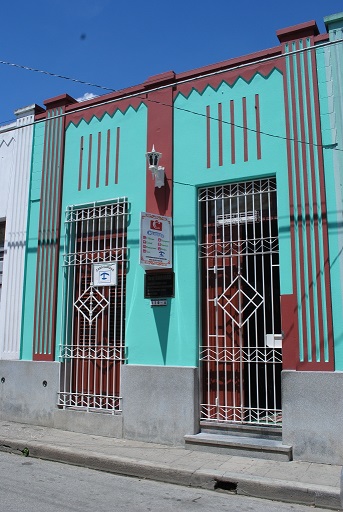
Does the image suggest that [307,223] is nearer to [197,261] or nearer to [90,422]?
[197,261]

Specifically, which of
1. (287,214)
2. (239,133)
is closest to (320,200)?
(287,214)

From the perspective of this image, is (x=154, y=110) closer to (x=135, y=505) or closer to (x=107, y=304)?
(x=107, y=304)

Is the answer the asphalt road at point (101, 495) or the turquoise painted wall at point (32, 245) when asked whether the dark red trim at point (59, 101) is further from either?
the asphalt road at point (101, 495)

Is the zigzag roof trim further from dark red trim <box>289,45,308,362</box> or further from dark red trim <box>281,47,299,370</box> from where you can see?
dark red trim <box>281,47,299,370</box>

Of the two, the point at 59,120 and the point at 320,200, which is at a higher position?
the point at 59,120

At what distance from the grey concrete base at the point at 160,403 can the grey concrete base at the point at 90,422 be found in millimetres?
168

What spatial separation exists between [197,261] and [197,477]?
10.5 feet

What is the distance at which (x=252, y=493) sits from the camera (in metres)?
5.71

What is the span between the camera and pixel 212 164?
8.00m

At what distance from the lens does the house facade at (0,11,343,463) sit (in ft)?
22.9

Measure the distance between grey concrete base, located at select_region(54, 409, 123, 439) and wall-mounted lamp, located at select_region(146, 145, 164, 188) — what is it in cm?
383

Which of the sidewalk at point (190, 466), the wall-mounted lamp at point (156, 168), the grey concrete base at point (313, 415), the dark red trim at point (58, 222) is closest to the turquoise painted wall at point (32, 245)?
the dark red trim at point (58, 222)

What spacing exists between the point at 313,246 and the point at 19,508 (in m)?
4.85

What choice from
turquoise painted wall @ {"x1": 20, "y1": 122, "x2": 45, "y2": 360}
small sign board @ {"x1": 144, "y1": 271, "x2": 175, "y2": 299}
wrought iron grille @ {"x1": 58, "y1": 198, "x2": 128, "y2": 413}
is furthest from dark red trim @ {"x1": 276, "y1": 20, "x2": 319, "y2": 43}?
turquoise painted wall @ {"x1": 20, "y1": 122, "x2": 45, "y2": 360}
